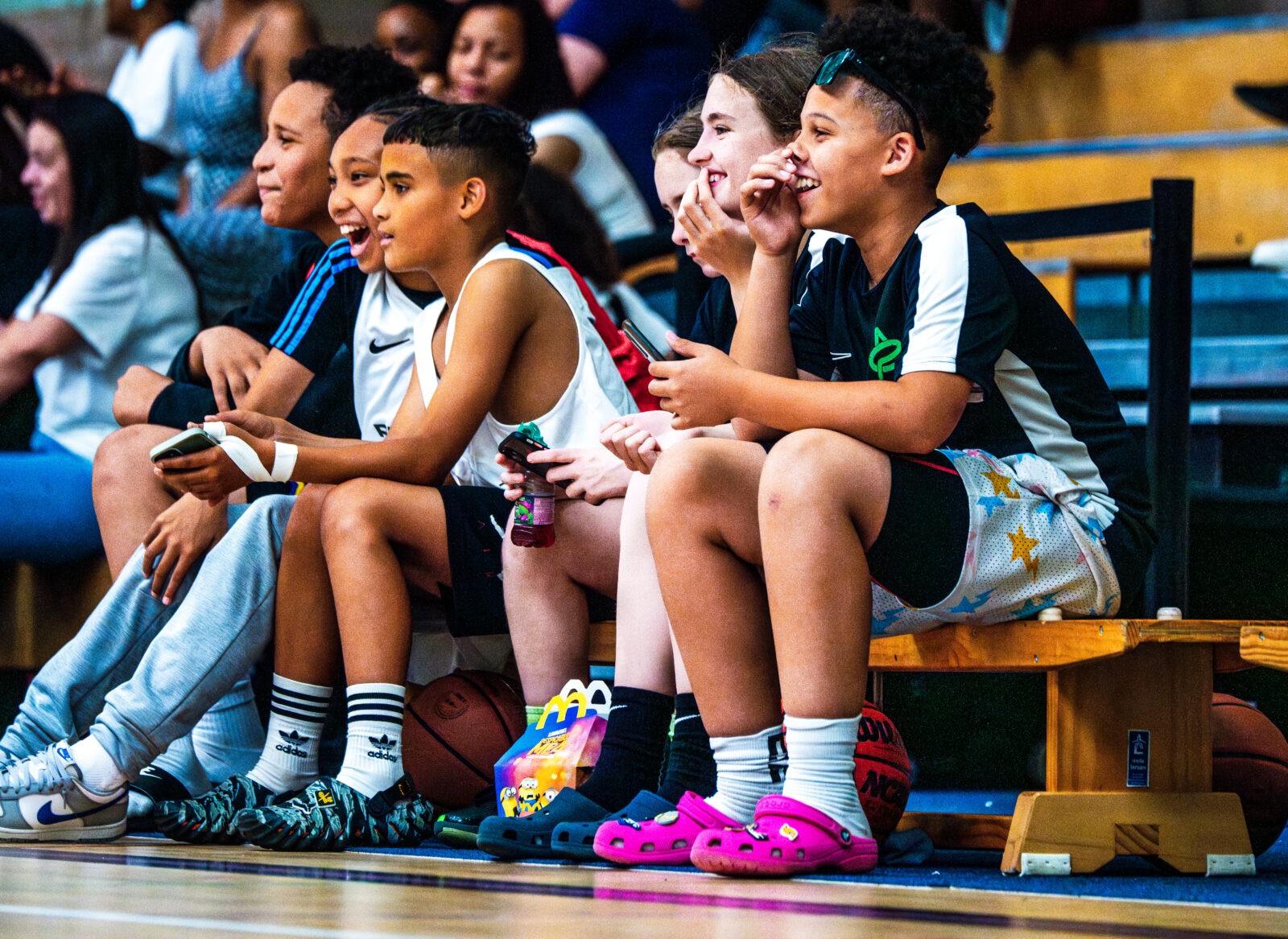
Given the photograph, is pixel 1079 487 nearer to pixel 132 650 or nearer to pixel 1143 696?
pixel 1143 696

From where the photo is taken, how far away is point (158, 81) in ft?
16.0

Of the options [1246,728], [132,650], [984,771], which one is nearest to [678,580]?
[1246,728]

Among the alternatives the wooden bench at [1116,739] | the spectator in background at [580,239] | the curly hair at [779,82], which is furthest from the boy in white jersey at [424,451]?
the spectator in background at [580,239]

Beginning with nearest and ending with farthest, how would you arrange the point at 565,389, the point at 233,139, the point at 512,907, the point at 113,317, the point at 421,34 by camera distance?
the point at 512,907
the point at 565,389
the point at 113,317
the point at 421,34
the point at 233,139

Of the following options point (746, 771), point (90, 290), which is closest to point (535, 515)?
point (746, 771)

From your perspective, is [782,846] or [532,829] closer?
[782,846]

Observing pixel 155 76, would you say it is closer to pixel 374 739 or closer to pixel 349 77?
pixel 349 77

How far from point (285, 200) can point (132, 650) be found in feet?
3.19

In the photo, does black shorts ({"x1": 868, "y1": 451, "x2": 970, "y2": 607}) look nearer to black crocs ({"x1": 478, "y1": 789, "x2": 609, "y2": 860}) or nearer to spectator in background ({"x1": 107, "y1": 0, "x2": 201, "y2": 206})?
black crocs ({"x1": 478, "y1": 789, "x2": 609, "y2": 860})

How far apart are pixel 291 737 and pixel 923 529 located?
39.5 inches

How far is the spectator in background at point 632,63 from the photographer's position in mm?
4172

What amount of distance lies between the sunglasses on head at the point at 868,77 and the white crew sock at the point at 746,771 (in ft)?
2.44

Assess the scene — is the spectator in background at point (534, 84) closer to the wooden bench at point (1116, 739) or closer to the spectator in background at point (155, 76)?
the spectator in background at point (155, 76)

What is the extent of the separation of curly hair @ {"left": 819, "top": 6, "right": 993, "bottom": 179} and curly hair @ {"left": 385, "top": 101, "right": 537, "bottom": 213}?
31.0 inches
